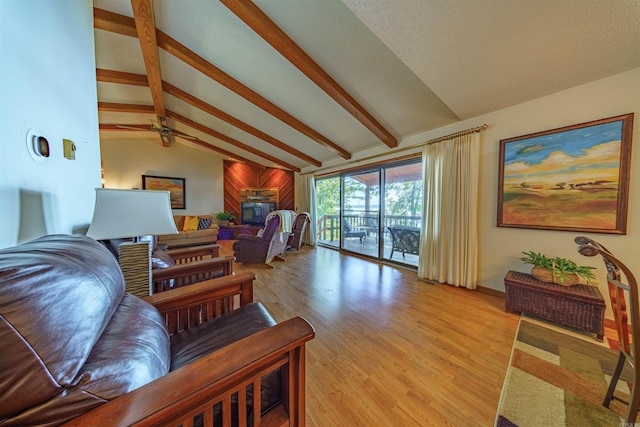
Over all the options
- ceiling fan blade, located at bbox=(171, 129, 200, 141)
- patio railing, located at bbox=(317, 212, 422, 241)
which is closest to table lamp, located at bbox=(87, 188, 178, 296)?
patio railing, located at bbox=(317, 212, 422, 241)

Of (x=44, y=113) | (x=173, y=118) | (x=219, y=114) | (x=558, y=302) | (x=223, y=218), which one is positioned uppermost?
(x=173, y=118)

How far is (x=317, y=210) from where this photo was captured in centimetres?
564

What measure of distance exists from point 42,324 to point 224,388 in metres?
0.46

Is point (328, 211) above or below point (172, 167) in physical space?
below

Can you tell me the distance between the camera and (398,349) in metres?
1.58

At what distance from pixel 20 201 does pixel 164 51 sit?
2.62 metres

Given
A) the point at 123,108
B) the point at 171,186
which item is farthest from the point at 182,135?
the point at 171,186

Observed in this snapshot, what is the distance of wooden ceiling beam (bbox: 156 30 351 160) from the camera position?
231 cm

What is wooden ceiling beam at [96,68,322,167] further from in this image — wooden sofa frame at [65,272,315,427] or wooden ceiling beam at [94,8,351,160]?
wooden sofa frame at [65,272,315,427]

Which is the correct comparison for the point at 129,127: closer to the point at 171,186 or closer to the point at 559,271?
the point at 171,186

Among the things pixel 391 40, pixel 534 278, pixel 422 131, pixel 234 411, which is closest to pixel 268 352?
pixel 234 411

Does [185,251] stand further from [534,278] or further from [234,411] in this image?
[534,278]

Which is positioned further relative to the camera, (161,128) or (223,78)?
(161,128)

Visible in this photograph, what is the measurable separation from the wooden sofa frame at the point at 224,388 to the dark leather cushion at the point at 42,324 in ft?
0.36
